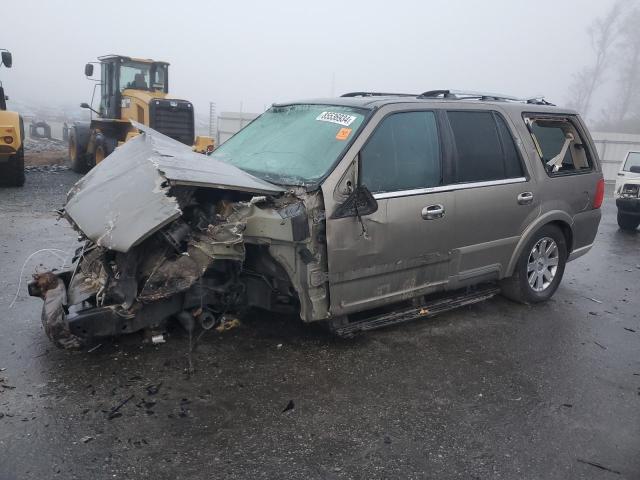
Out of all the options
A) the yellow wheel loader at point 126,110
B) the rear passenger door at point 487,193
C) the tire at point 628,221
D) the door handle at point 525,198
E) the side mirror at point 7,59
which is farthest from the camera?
the yellow wheel loader at point 126,110

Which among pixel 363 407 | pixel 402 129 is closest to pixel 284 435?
pixel 363 407

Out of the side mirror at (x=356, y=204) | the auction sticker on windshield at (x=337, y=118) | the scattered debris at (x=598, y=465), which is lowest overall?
the scattered debris at (x=598, y=465)

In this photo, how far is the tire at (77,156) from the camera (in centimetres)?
1395

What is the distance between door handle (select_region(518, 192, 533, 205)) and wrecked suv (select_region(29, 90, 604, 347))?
0.02 metres

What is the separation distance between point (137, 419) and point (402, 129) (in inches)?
109

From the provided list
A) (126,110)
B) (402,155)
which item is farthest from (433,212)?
(126,110)

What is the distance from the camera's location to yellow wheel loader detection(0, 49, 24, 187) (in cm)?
1052

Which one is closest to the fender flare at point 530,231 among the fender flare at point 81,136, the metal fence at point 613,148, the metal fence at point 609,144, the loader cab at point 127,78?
the loader cab at point 127,78

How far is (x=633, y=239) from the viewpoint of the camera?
31.4ft

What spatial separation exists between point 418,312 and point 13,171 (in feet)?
33.5

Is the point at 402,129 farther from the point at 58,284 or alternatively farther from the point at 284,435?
the point at 58,284

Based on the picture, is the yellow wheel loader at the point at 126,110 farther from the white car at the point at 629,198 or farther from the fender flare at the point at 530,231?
the fender flare at the point at 530,231

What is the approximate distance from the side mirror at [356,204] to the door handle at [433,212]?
1.84ft

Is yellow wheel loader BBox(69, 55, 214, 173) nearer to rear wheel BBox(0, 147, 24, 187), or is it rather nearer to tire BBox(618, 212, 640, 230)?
rear wheel BBox(0, 147, 24, 187)
